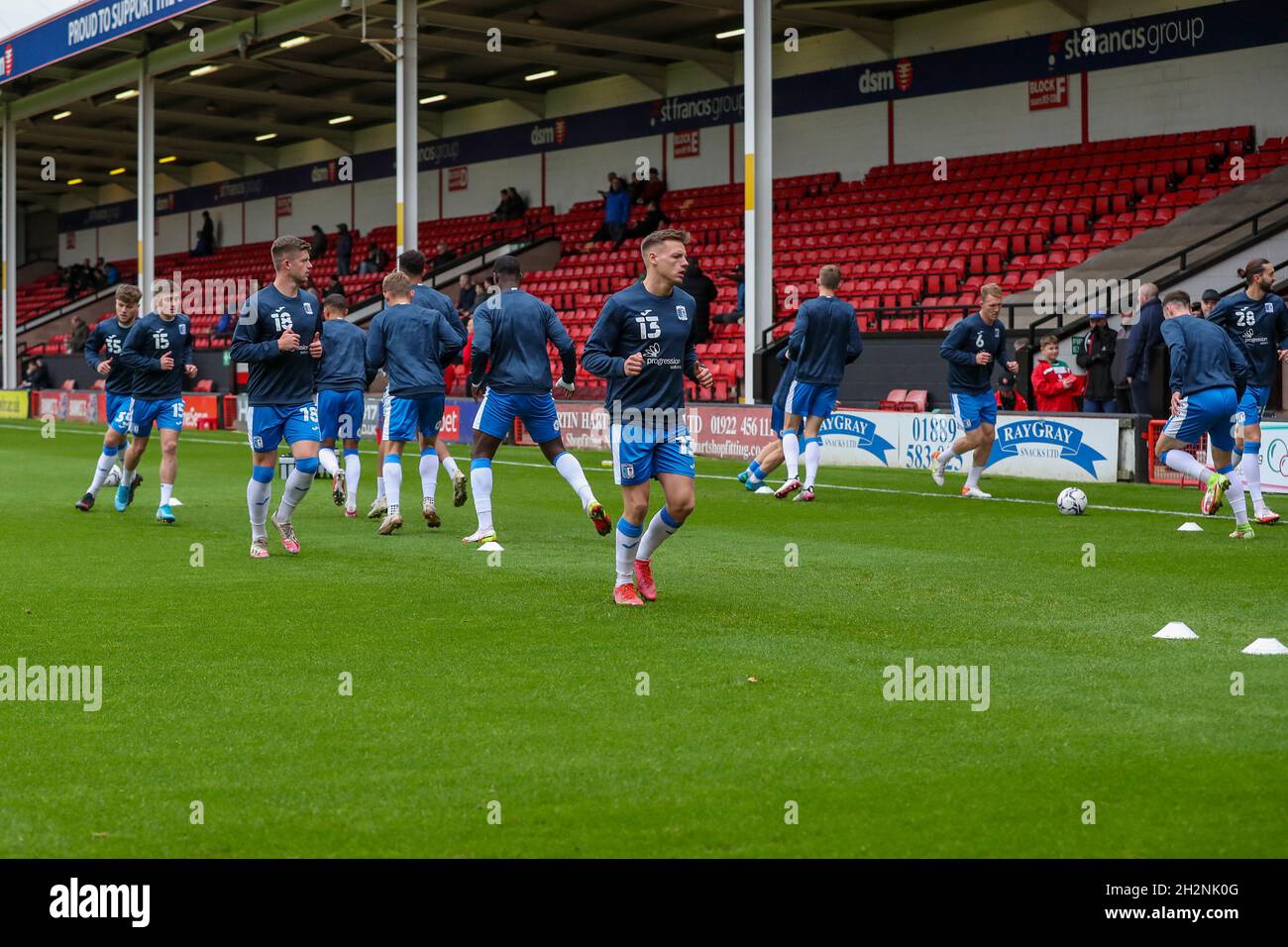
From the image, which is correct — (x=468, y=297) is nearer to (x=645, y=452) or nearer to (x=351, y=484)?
(x=351, y=484)

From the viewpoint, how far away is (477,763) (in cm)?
574

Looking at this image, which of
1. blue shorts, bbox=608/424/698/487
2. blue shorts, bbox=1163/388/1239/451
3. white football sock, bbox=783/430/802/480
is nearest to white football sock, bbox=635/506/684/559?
blue shorts, bbox=608/424/698/487

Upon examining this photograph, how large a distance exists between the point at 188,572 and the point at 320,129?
42474mm

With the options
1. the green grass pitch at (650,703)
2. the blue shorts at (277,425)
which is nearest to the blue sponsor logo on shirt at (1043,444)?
the green grass pitch at (650,703)

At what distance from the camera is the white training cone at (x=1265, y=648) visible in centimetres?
766

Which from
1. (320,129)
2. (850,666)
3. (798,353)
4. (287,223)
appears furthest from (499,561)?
(287,223)

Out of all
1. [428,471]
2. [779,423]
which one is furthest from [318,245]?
[428,471]

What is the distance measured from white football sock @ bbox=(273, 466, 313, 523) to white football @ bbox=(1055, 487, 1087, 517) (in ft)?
22.8

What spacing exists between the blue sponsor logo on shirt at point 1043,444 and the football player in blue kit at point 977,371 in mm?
2058

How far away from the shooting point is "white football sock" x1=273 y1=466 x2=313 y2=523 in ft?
38.5

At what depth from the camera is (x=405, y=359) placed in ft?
43.6

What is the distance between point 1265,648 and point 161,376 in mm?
10240

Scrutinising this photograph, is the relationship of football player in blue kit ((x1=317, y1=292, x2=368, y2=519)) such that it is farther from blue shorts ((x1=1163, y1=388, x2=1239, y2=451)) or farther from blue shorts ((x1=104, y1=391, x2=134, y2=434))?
blue shorts ((x1=1163, y1=388, x2=1239, y2=451))
